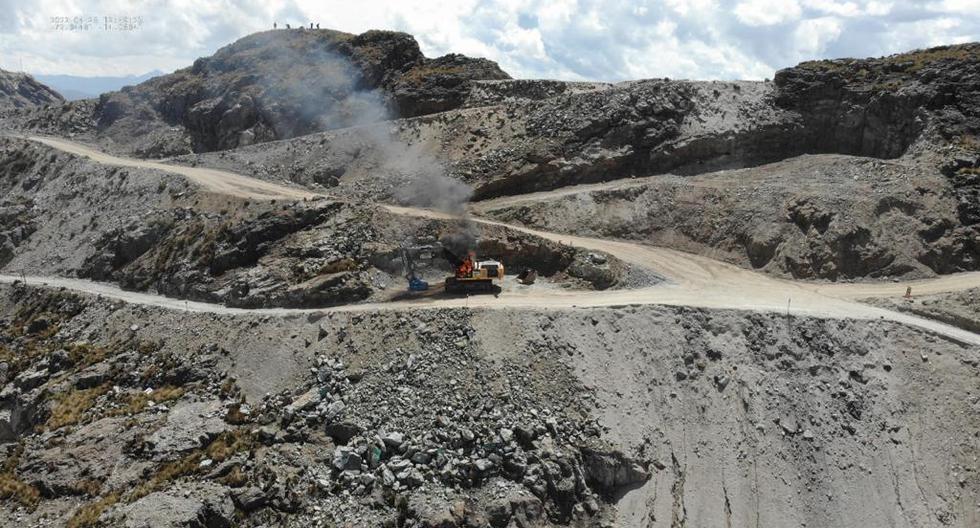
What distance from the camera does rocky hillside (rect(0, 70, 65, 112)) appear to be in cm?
11669

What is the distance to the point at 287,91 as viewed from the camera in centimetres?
7069

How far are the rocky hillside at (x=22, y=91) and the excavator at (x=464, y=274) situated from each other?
10234cm

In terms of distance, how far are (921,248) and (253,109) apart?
6006cm

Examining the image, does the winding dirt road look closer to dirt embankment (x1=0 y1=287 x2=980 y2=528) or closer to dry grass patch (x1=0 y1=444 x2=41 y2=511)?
dirt embankment (x1=0 y1=287 x2=980 y2=528)

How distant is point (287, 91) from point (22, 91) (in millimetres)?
82688

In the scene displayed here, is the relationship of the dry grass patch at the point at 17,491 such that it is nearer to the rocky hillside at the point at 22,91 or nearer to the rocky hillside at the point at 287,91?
the rocky hillside at the point at 287,91

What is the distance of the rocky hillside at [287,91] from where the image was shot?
66.8m

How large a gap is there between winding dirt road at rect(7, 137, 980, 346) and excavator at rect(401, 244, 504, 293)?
1.23 m

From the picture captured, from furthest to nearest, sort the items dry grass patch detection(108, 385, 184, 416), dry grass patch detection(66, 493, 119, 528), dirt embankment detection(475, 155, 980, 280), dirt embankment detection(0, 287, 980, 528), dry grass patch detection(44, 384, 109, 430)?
dirt embankment detection(475, 155, 980, 280)
dry grass patch detection(44, 384, 109, 430)
dry grass patch detection(108, 385, 184, 416)
dirt embankment detection(0, 287, 980, 528)
dry grass patch detection(66, 493, 119, 528)

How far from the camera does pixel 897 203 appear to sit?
4369 cm

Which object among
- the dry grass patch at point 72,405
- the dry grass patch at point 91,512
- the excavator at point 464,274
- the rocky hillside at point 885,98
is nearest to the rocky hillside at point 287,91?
the excavator at point 464,274

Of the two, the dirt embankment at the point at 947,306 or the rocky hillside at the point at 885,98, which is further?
the rocky hillside at the point at 885,98

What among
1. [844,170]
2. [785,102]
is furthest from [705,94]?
[844,170]

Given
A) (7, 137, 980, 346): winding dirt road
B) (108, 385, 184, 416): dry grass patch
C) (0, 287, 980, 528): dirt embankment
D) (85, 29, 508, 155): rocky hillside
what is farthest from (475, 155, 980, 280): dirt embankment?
(108, 385, 184, 416): dry grass patch
